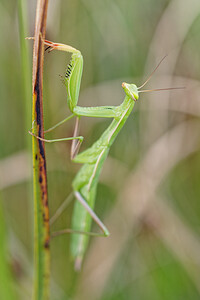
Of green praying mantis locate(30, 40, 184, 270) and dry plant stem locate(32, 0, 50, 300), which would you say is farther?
green praying mantis locate(30, 40, 184, 270)

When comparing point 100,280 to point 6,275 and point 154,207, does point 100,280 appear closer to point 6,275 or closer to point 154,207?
point 154,207

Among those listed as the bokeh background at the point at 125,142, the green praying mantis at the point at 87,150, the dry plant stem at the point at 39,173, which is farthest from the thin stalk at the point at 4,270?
the bokeh background at the point at 125,142

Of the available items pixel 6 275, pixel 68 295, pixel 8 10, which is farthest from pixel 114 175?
pixel 8 10

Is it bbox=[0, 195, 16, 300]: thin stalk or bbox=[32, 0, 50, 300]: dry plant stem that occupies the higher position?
bbox=[32, 0, 50, 300]: dry plant stem

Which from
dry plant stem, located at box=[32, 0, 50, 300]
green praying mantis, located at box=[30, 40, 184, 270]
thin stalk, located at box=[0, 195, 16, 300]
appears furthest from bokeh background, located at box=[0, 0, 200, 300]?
dry plant stem, located at box=[32, 0, 50, 300]

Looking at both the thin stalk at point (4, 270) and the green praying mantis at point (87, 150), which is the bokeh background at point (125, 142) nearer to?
the green praying mantis at point (87, 150)

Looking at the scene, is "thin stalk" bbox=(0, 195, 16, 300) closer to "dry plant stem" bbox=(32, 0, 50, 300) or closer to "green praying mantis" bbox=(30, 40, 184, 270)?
"dry plant stem" bbox=(32, 0, 50, 300)

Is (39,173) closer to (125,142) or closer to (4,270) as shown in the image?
(4,270)
